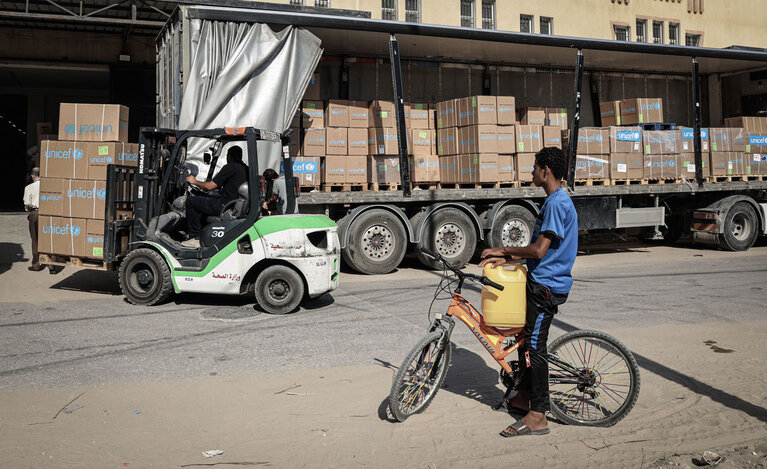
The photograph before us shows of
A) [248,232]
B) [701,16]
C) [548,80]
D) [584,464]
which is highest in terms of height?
[701,16]

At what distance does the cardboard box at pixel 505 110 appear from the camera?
11.7m

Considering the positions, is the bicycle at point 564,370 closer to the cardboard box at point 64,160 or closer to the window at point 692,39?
the cardboard box at point 64,160

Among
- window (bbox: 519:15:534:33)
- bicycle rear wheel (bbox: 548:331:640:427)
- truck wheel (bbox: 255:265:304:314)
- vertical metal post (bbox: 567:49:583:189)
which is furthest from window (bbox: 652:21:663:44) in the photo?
bicycle rear wheel (bbox: 548:331:640:427)

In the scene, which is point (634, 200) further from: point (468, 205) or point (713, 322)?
point (713, 322)

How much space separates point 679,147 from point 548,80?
312 centimetres

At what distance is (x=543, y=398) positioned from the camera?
13.2 feet

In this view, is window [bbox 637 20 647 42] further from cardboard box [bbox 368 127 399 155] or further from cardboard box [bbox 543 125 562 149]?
cardboard box [bbox 368 127 399 155]

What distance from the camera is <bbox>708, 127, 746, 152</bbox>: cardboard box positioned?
46.2 ft

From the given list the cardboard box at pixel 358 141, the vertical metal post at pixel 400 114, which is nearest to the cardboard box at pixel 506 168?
the vertical metal post at pixel 400 114

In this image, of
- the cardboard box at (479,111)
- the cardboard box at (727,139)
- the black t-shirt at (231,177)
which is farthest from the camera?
the cardboard box at (727,139)

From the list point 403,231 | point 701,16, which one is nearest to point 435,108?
point 403,231

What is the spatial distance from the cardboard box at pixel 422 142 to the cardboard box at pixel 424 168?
137 millimetres

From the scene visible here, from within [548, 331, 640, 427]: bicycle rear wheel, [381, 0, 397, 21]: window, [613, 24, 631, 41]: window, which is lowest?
[548, 331, 640, 427]: bicycle rear wheel

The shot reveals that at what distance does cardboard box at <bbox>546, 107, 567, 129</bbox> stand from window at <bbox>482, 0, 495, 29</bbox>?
11.6 meters
